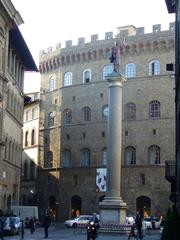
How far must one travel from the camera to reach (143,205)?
58938 mm

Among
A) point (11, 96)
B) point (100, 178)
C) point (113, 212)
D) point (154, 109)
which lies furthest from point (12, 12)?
point (100, 178)

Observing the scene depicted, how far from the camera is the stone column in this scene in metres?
37.0

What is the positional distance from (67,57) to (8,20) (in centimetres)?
2883

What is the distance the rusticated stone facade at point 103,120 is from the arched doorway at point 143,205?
0.34ft

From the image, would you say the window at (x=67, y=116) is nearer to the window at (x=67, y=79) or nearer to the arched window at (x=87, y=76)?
the window at (x=67, y=79)

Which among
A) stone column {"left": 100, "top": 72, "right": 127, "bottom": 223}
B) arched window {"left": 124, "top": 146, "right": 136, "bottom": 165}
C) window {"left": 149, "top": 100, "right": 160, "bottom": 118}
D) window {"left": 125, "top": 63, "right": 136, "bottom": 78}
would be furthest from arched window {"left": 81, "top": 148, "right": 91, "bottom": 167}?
stone column {"left": 100, "top": 72, "right": 127, "bottom": 223}

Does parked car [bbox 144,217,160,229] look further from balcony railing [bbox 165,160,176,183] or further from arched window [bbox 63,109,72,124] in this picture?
arched window [bbox 63,109,72,124]

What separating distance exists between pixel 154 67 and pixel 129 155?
9701 mm

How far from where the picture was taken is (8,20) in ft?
125

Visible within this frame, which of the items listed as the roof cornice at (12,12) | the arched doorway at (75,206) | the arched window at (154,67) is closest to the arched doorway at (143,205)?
the arched doorway at (75,206)

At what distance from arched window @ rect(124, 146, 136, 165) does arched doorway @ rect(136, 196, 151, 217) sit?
3.89m

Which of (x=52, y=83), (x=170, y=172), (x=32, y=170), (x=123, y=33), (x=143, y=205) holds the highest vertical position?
(x=123, y=33)

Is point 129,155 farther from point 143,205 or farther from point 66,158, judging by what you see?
point 66,158

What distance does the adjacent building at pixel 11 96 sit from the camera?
37.7 metres
